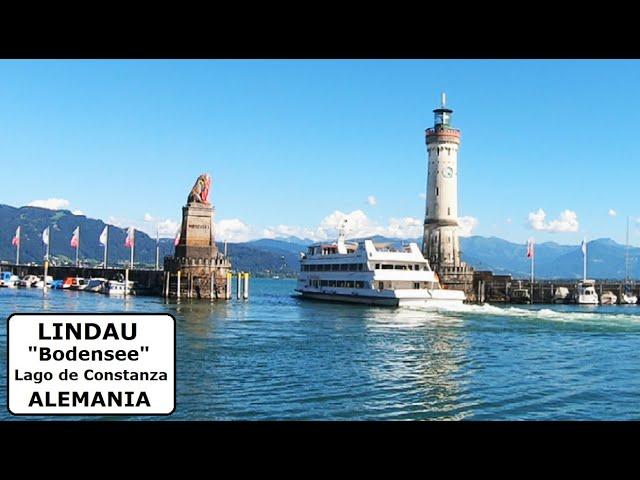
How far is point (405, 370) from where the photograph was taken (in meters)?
16.9

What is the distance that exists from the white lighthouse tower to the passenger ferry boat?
19.5 ft

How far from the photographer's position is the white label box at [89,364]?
2.85 metres

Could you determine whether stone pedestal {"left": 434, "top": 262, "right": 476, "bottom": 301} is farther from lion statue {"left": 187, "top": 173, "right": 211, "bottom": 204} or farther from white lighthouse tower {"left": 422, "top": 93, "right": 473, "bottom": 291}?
lion statue {"left": 187, "top": 173, "right": 211, "bottom": 204}

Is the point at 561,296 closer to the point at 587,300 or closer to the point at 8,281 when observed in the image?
the point at 587,300

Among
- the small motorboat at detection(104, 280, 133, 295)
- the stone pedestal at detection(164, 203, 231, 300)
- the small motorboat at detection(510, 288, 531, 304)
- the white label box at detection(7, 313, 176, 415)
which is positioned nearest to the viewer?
the white label box at detection(7, 313, 176, 415)

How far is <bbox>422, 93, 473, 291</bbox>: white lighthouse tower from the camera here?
50.5 m

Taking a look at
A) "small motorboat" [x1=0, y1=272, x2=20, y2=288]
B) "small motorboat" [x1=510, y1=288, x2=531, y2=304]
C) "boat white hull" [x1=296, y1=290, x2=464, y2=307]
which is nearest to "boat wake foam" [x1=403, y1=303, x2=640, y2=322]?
"boat white hull" [x1=296, y1=290, x2=464, y2=307]
